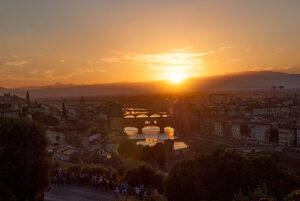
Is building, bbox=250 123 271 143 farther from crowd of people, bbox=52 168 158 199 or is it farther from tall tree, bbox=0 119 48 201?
tall tree, bbox=0 119 48 201

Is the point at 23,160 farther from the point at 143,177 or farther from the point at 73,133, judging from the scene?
the point at 73,133

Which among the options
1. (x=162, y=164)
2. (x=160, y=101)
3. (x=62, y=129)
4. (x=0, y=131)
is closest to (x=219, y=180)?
(x=0, y=131)

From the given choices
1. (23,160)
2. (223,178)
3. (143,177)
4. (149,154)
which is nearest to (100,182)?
(143,177)

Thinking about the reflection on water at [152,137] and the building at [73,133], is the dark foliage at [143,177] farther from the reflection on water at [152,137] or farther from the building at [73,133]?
the reflection on water at [152,137]

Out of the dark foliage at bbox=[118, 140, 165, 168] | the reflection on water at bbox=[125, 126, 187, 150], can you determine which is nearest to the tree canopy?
the dark foliage at bbox=[118, 140, 165, 168]

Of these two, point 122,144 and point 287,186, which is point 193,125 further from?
point 287,186

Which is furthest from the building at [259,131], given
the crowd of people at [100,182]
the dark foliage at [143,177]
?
the crowd of people at [100,182]
